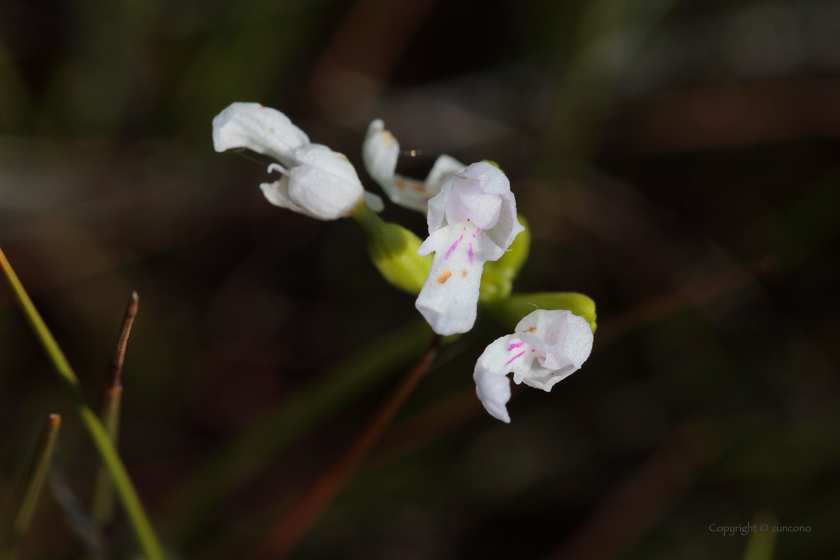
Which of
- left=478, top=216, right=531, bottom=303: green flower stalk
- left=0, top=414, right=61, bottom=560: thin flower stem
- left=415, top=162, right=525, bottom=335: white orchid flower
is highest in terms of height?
left=478, top=216, right=531, bottom=303: green flower stalk

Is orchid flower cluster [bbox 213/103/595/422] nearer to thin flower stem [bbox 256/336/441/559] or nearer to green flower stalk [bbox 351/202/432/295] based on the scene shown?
green flower stalk [bbox 351/202/432/295]

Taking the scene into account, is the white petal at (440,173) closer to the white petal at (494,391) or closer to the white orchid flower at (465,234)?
the white orchid flower at (465,234)

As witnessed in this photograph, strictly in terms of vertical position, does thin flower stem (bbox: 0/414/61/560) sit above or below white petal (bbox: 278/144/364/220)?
below

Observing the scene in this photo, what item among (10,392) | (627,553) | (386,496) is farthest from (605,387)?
(10,392)

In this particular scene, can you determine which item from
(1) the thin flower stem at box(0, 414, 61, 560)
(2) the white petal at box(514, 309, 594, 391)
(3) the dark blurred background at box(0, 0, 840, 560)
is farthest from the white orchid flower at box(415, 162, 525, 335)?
(3) the dark blurred background at box(0, 0, 840, 560)

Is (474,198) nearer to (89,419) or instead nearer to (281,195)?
(281,195)

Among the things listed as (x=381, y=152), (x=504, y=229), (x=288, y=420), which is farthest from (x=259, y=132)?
(x=288, y=420)

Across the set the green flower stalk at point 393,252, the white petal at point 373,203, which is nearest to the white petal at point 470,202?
the green flower stalk at point 393,252
